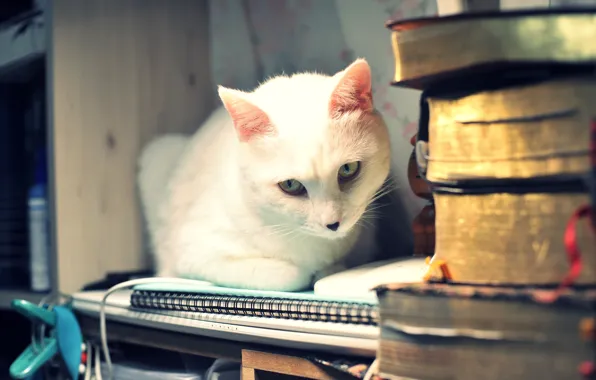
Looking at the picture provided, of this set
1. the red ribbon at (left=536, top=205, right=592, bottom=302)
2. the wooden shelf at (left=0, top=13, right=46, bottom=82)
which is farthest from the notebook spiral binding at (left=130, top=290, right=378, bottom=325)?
the wooden shelf at (left=0, top=13, right=46, bottom=82)

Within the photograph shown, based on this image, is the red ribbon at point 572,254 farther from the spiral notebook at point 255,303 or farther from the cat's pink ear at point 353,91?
the cat's pink ear at point 353,91

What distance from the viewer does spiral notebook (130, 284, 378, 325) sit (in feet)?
2.56

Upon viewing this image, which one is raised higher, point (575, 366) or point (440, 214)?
point (440, 214)

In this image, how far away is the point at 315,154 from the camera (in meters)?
0.94

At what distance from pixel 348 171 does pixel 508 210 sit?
40 centimetres

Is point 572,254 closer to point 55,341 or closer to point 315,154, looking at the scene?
point 315,154

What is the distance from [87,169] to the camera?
1.41m

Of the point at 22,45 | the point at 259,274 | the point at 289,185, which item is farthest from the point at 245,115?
the point at 22,45

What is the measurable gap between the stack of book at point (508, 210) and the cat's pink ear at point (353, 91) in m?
0.27

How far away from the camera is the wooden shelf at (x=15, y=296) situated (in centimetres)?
136

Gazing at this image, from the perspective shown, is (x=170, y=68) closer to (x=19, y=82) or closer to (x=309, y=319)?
(x=19, y=82)

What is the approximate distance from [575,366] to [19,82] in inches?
59.4

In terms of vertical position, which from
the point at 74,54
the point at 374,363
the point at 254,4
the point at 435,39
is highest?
the point at 254,4

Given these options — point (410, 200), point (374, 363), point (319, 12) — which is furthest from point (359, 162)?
point (319, 12)
